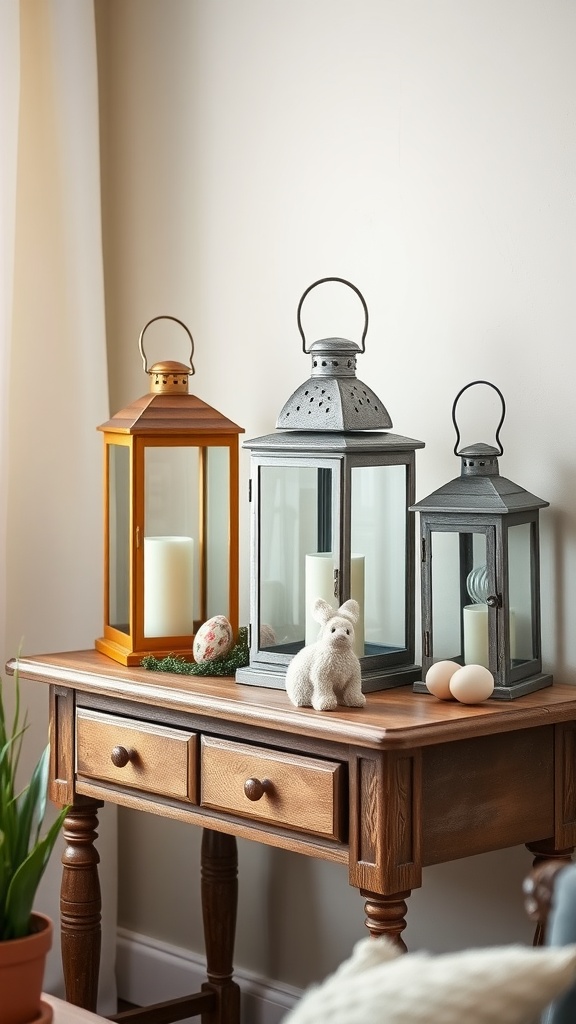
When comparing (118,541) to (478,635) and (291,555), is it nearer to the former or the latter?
(291,555)

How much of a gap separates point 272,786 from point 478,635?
1.25ft

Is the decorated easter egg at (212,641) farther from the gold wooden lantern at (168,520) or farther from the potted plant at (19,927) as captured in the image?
the potted plant at (19,927)

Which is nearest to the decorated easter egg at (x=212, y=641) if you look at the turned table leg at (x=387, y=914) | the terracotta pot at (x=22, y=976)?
the turned table leg at (x=387, y=914)

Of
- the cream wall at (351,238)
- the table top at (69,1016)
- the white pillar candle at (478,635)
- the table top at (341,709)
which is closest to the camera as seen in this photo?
the table top at (69,1016)

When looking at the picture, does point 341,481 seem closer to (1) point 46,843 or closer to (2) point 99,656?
(2) point 99,656

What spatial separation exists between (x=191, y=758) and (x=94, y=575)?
79cm

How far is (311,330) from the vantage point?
7.89 feet

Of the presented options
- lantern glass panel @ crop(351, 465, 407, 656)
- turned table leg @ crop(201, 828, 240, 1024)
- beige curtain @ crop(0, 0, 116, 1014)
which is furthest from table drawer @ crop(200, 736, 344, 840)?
beige curtain @ crop(0, 0, 116, 1014)

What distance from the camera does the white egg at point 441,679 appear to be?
182cm

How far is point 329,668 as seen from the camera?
1774 mm

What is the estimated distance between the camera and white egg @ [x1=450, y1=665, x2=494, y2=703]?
178 centimetres

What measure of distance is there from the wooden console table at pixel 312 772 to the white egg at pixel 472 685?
0.07ft

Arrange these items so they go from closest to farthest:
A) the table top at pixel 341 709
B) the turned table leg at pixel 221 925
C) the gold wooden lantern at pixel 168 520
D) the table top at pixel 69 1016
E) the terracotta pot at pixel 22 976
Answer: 1. the terracotta pot at pixel 22 976
2. the table top at pixel 69 1016
3. the table top at pixel 341 709
4. the gold wooden lantern at pixel 168 520
5. the turned table leg at pixel 221 925

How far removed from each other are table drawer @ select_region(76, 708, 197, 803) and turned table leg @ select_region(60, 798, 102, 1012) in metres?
0.11
